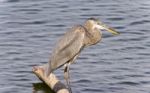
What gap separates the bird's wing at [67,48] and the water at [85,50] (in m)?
0.89

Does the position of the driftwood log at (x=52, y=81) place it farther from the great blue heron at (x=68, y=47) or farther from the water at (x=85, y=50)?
the water at (x=85, y=50)

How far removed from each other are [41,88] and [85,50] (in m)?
2.48

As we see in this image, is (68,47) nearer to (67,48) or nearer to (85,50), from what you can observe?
(67,48)

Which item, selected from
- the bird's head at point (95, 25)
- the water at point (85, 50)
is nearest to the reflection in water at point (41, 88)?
the water at point (85, 50)

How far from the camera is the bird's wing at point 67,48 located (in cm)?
1074

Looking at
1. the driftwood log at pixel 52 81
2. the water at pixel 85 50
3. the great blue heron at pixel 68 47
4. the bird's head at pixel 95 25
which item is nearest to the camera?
the driftwood log at pixel 52 81

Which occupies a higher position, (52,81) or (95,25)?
(95,25)

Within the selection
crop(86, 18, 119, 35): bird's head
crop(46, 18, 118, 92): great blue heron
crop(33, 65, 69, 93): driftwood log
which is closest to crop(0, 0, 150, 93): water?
crop(33, 65, 69, 93): driftwood log

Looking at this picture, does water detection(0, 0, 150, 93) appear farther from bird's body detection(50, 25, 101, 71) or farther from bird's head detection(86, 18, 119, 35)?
bird's head detection(86, 18, 119, 35)

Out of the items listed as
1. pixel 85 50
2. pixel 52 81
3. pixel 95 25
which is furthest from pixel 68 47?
pixel 85 50

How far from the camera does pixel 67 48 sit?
1084cm

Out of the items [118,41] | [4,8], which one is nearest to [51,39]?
[118,41]

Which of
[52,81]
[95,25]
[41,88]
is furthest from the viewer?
[41,88]

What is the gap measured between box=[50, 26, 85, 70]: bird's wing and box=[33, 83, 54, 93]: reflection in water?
78cm
